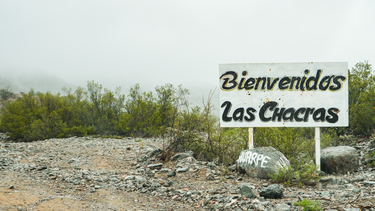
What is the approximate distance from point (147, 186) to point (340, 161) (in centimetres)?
475

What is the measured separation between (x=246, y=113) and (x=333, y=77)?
96.3 inches

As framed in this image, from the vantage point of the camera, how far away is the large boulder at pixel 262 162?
5.91 meters

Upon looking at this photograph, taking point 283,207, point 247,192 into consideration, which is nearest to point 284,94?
point 247,192

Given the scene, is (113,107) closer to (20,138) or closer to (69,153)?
(20,138)

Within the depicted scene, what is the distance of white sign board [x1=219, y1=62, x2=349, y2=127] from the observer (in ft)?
23.2

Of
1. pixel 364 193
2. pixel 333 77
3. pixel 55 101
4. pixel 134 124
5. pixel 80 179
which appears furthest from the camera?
pixel 55 101

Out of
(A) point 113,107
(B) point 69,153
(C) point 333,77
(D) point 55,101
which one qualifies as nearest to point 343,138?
(C) point 333,77

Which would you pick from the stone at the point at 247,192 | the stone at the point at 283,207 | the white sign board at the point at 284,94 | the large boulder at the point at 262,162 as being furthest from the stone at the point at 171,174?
the stone at the point at 283,207

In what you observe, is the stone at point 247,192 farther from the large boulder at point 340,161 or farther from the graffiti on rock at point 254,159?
the large boulder at point 340,161

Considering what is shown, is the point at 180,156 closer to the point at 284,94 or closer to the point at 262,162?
the point at 262,162

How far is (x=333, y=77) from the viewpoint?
23.3ft

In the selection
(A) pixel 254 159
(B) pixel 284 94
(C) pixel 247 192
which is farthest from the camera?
(B) pixel 284 94

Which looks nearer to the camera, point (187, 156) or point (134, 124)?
point (187, 156)

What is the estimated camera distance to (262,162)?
6.01m
